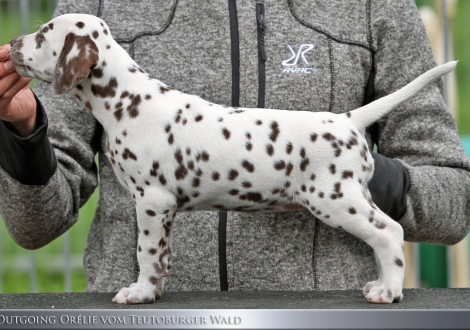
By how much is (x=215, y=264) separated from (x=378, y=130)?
0.75m

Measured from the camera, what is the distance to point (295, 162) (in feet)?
5.71

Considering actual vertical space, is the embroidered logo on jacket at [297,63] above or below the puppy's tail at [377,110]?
above

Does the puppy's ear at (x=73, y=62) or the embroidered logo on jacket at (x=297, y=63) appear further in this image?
the embroidered logo on jacket at (x=297, y=63)

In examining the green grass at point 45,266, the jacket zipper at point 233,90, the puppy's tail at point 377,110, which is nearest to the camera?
the puppy's tail at point 377,110

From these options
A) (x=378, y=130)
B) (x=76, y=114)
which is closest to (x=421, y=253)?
(x=378, y=130)

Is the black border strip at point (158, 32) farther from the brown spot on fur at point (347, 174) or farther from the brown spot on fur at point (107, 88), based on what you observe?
the brown spot on fur at point (347, 174)

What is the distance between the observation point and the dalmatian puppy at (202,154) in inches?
68.1

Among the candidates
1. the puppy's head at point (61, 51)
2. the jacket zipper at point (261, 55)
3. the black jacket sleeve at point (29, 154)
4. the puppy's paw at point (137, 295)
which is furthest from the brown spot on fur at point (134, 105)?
the jacket zipper at point (261, 55)

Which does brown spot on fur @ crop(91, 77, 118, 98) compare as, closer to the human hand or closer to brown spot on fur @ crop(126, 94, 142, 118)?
brown spot on fur @ crop(126, 94, 142, 118)

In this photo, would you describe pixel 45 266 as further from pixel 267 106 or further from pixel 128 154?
pixel 128 154

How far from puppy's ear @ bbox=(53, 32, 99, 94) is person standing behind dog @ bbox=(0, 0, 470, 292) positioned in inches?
19.2

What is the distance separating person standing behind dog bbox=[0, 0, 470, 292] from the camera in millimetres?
2207

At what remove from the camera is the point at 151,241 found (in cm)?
177

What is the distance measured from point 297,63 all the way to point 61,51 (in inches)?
33.0
